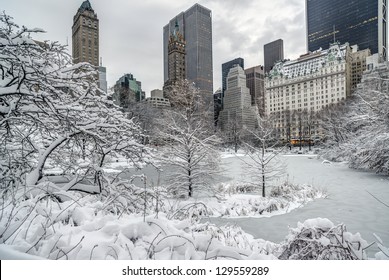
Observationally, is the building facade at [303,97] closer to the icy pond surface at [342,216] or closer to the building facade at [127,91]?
the icy pond surface at [342,216]

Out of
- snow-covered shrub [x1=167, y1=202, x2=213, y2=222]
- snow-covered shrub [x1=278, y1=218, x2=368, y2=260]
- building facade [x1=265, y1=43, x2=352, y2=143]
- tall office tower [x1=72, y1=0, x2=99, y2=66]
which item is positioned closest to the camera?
snow-covered shrub [x1=278, y1=218, x2=368, y2=260]

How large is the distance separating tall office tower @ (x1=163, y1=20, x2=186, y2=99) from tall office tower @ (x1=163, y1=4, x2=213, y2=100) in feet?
0.38

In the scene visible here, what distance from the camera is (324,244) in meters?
1.88

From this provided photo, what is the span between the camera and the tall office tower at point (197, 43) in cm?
450

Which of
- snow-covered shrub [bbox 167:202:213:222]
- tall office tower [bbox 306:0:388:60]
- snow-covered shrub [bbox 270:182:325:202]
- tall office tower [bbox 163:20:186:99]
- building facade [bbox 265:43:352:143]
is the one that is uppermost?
building facade [bbox 265:43:352:143]

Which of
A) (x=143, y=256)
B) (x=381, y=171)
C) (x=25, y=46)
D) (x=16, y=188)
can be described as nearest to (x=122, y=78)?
(x=25, y=46)

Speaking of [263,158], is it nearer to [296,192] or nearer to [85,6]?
[296,192]

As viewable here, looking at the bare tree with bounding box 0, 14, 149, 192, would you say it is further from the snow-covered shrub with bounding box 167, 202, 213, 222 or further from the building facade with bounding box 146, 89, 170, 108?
the building facade with bounding box 146, 89, 170, 108

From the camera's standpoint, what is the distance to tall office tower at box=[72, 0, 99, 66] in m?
3.64

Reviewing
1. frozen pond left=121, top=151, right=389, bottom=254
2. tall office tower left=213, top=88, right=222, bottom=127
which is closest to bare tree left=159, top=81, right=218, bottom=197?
tall office tower left=213, top=88, right=222, bottom=127

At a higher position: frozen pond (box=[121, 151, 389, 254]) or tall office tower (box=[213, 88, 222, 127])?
tall office tower (box=[213, 88, 222, 127])

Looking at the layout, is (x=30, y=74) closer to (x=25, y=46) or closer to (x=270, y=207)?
(x=25, y=46)

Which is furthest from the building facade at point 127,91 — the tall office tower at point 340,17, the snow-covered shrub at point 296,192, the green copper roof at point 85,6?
the snow-covered shrub at point 296,192

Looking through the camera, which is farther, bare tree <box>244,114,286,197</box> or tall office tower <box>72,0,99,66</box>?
bare tree <box>244,114,286,197</box>
